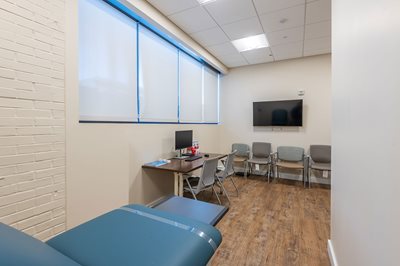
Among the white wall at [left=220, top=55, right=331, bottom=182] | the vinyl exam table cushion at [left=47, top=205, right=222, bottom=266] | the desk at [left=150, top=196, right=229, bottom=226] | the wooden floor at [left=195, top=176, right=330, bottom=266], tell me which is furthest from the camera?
the white wall at [left=220, top=55, right=331, bottom=182]

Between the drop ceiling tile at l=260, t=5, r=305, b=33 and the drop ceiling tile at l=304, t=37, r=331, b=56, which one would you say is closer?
the drop ceiling tile at l=260, t=5, r=305, b=33

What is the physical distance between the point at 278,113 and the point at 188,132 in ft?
8.11

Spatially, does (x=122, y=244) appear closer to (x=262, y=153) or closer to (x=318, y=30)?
(x=318, y=30)

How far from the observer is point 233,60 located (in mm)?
4824

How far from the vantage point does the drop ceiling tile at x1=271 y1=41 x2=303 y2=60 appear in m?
3.94

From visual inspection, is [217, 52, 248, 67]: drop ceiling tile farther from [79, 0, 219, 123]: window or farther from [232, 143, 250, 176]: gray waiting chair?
[232, 143, 250, 176]: gray waiting chair

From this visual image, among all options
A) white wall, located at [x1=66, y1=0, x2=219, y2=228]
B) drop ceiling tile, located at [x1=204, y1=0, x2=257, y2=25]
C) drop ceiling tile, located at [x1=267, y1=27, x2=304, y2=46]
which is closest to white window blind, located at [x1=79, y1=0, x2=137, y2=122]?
white wall, located at [x1=66, y1=0, x2=219, y2=228]

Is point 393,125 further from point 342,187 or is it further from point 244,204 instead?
point 244,204

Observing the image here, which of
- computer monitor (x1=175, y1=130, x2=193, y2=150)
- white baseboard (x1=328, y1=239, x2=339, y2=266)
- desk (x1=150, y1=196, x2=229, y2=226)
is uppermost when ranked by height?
computer monitor (x1=175, y1=130, x2=193, y2=150)

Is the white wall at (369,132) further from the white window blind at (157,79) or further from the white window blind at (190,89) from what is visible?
the white window blind at (190,89)

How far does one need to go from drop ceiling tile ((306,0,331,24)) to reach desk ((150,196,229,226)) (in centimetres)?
301

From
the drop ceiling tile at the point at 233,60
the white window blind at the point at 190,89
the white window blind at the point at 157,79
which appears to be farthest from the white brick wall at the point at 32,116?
the drop ceiling tile at the point at 233,60

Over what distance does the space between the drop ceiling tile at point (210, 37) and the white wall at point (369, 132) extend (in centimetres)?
219

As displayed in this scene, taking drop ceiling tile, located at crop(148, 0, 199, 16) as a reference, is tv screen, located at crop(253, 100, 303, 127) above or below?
below
